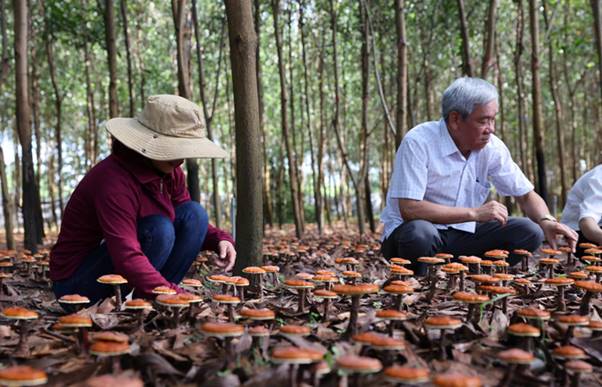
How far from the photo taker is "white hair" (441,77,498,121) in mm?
3883

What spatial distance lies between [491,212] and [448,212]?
1.03ft

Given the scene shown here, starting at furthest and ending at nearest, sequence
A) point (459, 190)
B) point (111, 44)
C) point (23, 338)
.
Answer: point (111, 44) → point (459, 190) → point (23, 338)

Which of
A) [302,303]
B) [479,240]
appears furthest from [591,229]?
[302,303]

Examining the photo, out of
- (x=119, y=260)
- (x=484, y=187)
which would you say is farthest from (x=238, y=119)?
(x=484, y=187)

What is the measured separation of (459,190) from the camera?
4398mm

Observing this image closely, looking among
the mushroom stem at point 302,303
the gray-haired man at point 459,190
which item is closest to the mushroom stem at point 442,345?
the mushroom stem at point 302,303

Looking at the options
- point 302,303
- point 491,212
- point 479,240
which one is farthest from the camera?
point 479,240

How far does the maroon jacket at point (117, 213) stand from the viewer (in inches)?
106

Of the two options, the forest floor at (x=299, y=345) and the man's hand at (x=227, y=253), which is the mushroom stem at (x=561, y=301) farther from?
the man's hand at (x=227, y=253)

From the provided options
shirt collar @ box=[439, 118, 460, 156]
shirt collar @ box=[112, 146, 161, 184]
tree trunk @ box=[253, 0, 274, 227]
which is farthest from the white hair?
tree trunk @ box=[253, 0, 274, 227]

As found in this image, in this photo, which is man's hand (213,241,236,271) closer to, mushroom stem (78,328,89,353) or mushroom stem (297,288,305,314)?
mushroom stem (297,288,305,314)

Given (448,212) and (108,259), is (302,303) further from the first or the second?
(448,212)

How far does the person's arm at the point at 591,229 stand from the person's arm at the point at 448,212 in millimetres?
811

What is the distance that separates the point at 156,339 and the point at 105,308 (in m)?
0.66
